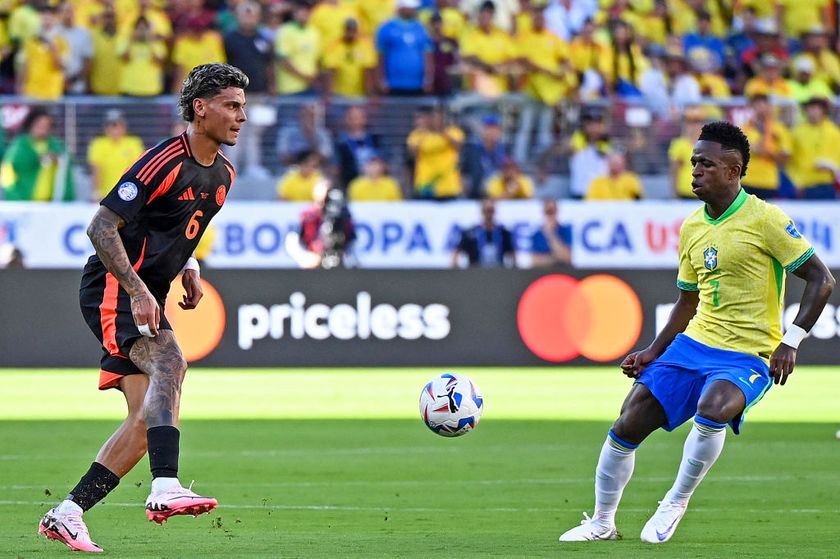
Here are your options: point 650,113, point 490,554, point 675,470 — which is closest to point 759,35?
point 650,113

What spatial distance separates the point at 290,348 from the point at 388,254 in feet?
6.84

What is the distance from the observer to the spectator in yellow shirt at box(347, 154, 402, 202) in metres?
21.5

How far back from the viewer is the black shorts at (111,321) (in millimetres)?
7465

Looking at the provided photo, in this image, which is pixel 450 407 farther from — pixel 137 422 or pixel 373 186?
pixel 373 186

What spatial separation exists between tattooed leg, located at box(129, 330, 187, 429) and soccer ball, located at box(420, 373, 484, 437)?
2221mm

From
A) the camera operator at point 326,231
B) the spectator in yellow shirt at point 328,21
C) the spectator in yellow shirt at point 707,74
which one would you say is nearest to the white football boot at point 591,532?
the camera operator at point 326,231

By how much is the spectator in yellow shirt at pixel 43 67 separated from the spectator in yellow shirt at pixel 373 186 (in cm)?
408

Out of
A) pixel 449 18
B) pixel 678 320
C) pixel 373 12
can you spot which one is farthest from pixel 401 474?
pixel 449 18

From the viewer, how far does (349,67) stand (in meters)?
22.6

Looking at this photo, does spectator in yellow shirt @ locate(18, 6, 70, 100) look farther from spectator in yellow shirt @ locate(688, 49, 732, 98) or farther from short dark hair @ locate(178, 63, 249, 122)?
short dark hair @ locate(178, 63, 249, 122)

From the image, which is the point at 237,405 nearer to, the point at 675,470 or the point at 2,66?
the point at 675,470

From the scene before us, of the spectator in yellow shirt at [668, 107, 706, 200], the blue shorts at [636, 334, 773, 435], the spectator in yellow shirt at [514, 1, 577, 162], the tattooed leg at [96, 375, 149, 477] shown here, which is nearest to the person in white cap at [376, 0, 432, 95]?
the spectator in yellow shirt at [514, 1, 577, 162]

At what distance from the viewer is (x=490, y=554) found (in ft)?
24.7

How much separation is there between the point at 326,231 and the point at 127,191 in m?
13.3
